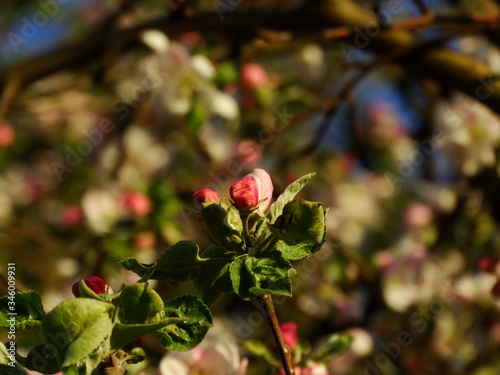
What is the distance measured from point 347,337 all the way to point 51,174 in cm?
273

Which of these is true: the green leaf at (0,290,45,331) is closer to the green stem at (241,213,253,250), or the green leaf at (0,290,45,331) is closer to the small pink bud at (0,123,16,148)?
the green stem at (241,213,253,250)

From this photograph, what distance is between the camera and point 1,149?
334 cm

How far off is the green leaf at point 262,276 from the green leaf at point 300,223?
0.02 m

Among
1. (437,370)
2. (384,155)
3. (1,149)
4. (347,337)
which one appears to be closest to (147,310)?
(347,337)

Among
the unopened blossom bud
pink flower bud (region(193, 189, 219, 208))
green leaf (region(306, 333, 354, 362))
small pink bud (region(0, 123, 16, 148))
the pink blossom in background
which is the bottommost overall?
small pink bud (region(0, 123, 16, 148))

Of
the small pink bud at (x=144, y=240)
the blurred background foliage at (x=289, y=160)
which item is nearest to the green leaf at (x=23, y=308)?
the blurred background foliage at (x=289, y=160)

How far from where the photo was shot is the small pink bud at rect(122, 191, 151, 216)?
2.19m

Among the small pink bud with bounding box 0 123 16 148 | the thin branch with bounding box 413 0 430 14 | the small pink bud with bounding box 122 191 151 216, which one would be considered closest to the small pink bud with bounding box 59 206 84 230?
the small pink bud with bounding box 122 191 151 216

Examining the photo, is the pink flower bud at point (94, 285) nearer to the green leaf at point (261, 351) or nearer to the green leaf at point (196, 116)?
the green leaf at point (261, 351)

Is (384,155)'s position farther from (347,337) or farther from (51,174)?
(347,337)

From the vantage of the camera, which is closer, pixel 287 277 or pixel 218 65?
pixel 287 277

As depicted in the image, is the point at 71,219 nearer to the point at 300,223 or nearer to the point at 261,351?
the point at 261,351

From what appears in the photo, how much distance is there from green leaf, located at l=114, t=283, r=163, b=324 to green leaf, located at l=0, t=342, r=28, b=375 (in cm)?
11

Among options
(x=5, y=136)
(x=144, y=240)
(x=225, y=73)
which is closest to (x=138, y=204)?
(x=144, y=240)
